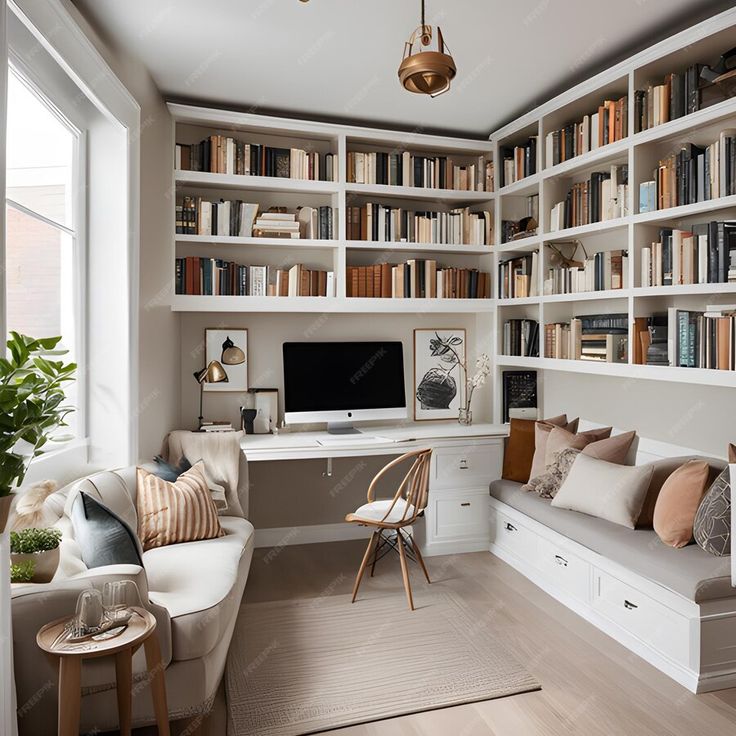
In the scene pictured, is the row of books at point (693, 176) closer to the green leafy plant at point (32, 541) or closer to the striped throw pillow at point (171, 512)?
the striped throw pillow at point (171, 512)

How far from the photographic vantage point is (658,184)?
3.07 m

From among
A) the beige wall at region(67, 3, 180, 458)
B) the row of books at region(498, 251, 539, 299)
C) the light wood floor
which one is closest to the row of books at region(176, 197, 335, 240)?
the beige wall at region(67, 3, 180, 458)

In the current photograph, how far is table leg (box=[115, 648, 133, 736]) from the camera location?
185 cm

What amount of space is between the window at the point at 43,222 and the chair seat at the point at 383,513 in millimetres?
1488

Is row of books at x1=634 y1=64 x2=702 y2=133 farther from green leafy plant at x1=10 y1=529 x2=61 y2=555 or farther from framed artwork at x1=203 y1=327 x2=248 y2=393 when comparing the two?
green leafy plant at x1=10 y1=529 x2=61 y2=555

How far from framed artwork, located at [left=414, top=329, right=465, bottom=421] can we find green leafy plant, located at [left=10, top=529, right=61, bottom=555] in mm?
2933

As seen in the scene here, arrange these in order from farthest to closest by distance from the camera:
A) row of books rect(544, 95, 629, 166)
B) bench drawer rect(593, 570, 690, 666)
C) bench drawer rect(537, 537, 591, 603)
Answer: row of books rect(544, 95, 629, 166) < bench drawer rect(537, 537, 591, 603) < bench drawer rect(593, 570, 690, 666)

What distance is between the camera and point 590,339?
11.7 feet

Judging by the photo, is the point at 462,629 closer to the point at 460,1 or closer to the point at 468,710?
the point at 468,710

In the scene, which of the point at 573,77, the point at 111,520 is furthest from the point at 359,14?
the point at 111,520

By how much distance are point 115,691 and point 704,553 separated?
2320mm

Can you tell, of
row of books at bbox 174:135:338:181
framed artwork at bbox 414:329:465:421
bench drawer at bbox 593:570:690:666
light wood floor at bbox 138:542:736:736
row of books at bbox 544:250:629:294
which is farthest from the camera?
framed artwork at bbox 414:329:465:421

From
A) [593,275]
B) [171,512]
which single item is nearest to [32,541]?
[171,512]

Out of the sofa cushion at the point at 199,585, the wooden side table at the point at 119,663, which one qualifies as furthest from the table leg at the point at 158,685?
the sofa cushion at the point at 199,585
